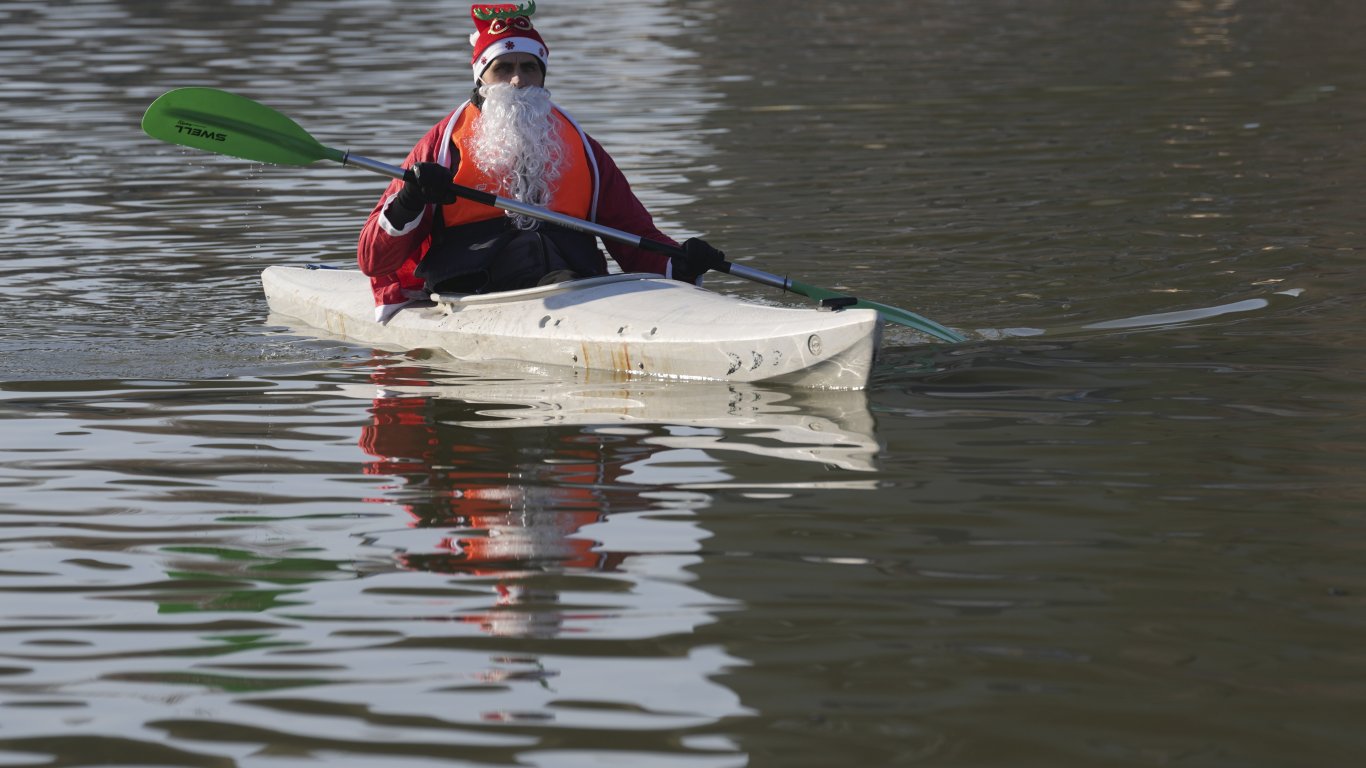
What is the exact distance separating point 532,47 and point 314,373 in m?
1.49

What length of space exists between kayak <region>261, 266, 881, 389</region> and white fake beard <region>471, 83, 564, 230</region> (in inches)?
16.6

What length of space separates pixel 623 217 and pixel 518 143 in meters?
0.58

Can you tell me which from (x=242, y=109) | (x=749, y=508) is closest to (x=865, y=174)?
(x=242, y=109)

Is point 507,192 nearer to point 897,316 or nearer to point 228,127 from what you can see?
point 228,127

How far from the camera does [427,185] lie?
6.75 m

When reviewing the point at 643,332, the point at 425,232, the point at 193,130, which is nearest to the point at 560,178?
the point at 425,232

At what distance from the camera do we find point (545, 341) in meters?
7.03

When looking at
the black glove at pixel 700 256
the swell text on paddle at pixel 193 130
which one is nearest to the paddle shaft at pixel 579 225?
the black glove at pixel 700 256

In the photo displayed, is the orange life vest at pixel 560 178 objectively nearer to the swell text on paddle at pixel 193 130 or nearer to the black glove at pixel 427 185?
the black glove at pixel 427 185

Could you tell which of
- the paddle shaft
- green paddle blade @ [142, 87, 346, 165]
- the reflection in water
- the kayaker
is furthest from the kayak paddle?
the reflection in water

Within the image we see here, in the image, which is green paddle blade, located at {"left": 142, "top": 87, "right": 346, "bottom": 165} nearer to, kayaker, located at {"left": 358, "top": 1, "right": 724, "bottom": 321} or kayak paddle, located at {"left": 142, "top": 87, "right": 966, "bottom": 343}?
kayak paddle, located at {"left": 142, "top": 87, "right": 966, "bottom": 343}

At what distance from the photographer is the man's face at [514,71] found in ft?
23.6

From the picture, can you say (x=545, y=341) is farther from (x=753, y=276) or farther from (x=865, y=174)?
(x=865, y=174)

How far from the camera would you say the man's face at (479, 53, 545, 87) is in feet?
23.6
